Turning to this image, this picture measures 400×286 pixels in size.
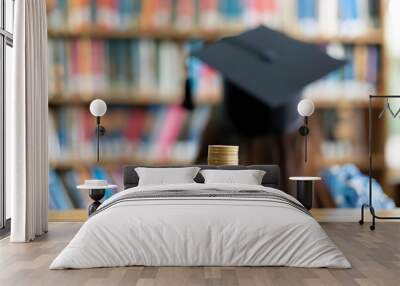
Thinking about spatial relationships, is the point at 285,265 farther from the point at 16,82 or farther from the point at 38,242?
the point at 16,82

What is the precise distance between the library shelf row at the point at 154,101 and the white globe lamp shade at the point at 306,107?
0.99ft

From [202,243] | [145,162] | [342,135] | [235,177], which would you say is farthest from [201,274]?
[342,135]

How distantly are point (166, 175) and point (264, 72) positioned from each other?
1.59 m

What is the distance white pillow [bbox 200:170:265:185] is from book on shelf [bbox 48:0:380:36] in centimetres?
172

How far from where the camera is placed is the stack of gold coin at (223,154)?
22.4 ft

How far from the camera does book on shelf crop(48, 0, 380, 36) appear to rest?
7145 mm

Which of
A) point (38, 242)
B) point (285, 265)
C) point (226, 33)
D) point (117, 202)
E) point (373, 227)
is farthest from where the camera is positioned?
point (226, 33)

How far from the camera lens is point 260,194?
5.15 metres

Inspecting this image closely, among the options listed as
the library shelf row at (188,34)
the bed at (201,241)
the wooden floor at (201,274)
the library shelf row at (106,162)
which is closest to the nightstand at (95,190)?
the library shelf row at (106,162)

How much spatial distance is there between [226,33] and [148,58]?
2.99ft

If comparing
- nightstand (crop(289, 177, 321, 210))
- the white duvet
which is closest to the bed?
the white duvet

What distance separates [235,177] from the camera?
637cm

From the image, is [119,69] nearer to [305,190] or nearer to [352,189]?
[305,190]

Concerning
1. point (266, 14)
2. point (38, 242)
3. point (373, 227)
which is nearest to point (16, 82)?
point (38, 242)
